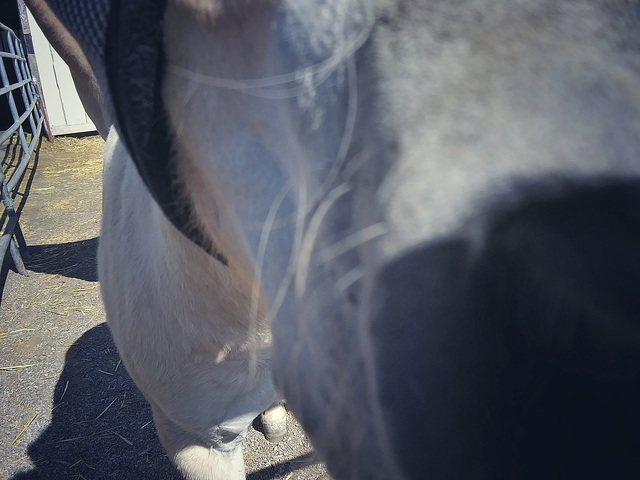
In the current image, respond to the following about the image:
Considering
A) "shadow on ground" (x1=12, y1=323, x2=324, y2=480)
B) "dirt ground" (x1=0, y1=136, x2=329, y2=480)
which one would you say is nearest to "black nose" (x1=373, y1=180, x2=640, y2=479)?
"dirt ground" (x1=0, y1=136, x2=329, y2=480)

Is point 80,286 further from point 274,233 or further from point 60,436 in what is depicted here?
point 274,233

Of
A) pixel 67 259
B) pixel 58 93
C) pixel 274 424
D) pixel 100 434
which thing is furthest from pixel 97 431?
pixel 58 93

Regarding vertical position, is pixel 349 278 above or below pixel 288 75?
below

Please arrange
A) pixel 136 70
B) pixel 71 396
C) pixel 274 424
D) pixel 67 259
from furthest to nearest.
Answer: pixel 67 259
pixel 71 396
pixel 274 424
pixel 136 70

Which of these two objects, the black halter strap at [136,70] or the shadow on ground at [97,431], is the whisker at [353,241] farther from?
the shadow on ground at [97,431]

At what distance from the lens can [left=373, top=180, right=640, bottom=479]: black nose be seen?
0.74 feet

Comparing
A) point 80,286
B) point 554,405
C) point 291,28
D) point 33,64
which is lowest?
point 80,286

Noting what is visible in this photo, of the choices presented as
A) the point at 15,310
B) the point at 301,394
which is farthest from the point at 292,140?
the point at 15,310

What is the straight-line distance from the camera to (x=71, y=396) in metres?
1.97

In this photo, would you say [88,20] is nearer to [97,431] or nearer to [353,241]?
[353,241]

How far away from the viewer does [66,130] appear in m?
6.33

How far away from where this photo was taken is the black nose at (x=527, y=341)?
227 millimetres

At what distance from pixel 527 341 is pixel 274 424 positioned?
1.66 metres

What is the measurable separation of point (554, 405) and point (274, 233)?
0.72ft
